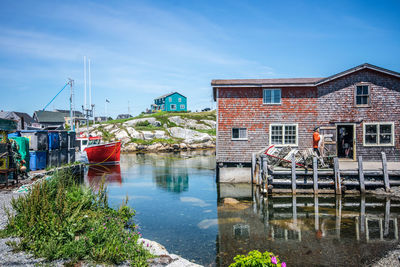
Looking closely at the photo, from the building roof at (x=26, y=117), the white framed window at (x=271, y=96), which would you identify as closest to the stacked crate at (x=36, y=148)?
the white framed window at (x=271, y=96)

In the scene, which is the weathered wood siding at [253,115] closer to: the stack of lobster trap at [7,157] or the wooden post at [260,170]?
the wooden post at [260,170]

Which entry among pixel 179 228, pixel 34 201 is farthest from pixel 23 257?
pixel 179 228

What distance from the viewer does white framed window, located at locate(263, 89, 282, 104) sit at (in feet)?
70.8

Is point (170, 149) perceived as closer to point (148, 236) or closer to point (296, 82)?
point (296, 82)

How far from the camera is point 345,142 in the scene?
23078mm

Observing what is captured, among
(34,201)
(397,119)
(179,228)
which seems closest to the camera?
(34,201)

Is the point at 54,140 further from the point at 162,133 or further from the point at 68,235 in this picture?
the point at 162,133

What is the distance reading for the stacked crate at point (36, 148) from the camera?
20.7m

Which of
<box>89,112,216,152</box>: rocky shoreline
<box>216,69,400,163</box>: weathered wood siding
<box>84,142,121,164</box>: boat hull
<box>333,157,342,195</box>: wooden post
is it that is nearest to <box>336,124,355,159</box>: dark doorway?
<box>216,69,400,163</box>: weathered wood siding

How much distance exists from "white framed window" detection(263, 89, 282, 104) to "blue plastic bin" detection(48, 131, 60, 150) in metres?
16.4

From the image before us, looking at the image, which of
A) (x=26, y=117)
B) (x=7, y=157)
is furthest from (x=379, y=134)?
(x=26, y=117)

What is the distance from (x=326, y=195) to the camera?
17.0 m

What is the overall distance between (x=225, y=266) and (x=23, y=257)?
5240 millimetres

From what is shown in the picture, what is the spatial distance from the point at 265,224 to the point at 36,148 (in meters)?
16.6
